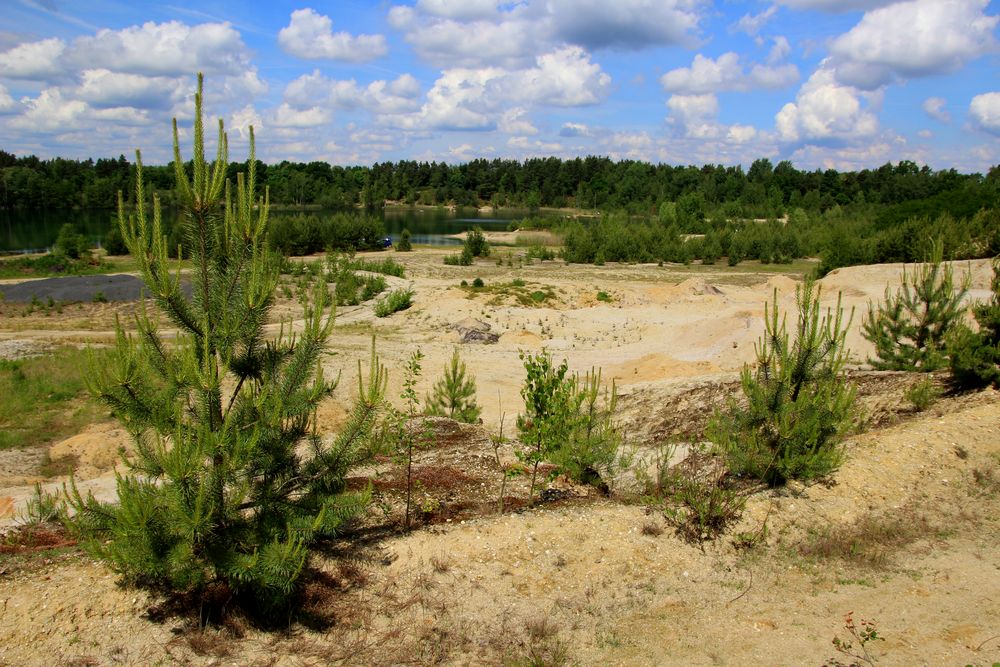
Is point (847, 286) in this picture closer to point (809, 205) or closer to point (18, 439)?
point (18, 439)

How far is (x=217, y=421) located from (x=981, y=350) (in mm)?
11245

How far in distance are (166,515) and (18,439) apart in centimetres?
1262

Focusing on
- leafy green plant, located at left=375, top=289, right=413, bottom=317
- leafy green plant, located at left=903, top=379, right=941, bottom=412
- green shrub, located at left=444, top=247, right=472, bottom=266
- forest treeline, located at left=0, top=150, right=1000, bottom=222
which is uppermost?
forest treeline, located at left=0, top=150, right=1000, bottom=222

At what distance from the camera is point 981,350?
35.3 feet

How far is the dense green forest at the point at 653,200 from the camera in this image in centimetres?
4272

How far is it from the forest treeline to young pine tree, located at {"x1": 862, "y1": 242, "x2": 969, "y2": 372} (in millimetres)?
72206

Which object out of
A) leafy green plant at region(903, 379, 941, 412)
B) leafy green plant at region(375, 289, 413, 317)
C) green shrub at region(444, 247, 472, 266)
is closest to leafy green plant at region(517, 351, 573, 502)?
leafy green plant at region(903, 379, 941, 412)

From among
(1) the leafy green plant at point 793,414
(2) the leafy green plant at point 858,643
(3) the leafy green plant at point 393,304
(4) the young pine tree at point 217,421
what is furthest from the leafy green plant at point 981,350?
(3) the leafy green plant at point 393,304

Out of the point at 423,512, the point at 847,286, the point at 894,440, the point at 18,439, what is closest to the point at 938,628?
the point at 894,440

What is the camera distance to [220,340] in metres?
5.46

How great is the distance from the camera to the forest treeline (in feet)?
351

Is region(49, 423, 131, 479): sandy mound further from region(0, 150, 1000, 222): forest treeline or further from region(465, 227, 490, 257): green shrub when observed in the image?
region(0, 150, 1000, 222): forest treeline

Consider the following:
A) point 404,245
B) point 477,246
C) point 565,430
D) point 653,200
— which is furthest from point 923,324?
point 653,200

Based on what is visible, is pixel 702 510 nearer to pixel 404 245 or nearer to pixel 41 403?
pixel 41 403
